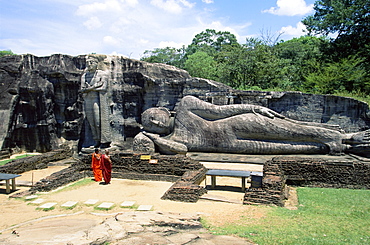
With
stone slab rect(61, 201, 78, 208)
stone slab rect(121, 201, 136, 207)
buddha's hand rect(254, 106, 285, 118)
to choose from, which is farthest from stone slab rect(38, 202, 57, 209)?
buddha's hand rect(254, 106, 285, 118)

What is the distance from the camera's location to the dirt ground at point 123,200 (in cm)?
627

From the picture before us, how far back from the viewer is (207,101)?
514 inches

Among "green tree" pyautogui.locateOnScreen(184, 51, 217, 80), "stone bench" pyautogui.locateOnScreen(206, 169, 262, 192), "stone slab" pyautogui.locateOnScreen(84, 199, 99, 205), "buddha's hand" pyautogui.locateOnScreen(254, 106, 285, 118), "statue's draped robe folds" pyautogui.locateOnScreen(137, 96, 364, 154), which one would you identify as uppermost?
"green tree" pyautogui.locateOnScreen(184, 51, 217, 80)

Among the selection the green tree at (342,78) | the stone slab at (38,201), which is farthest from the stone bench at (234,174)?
the green tree at (342,78)

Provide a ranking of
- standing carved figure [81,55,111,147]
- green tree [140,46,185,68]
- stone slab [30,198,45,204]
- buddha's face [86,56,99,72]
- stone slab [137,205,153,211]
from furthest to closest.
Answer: green tree [140,46,185,68], standing carved figure [81,55,111,147], buddha's face [86,56,99,72], stone slab [30,198,45,204], stone slab [137,205,153,211]

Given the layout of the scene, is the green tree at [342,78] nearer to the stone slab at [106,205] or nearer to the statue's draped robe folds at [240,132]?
the statue's draped robe folds at [240,132]

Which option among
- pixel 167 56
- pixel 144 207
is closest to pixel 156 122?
pixel 144 207

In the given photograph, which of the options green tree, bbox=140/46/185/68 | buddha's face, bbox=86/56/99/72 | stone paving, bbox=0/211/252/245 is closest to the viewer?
stone paving, bbox=0/211/252/245

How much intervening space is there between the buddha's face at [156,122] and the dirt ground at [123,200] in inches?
126

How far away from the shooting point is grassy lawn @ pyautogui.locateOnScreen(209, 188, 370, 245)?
474cm

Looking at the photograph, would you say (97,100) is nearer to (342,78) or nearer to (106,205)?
(106,205)

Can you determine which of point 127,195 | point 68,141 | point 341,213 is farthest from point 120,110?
point 341,213

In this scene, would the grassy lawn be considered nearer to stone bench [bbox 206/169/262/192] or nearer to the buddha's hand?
stone bench [bbox 206/169/262/192]

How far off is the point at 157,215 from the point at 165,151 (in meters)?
6.62
